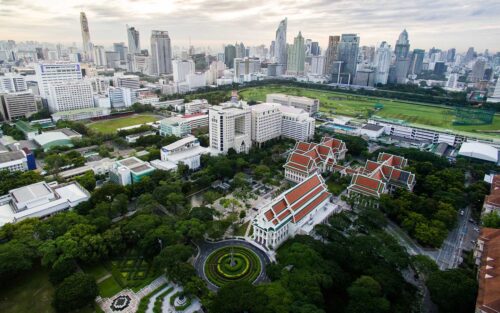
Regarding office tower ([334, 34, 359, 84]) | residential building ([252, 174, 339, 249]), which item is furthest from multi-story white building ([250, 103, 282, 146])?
office tower ([334, 34, 359, 84])

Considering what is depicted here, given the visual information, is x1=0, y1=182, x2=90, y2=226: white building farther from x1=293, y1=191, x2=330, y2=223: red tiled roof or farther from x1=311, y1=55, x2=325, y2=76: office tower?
x1=311, y1=55, x2=325, y2=76: office tower

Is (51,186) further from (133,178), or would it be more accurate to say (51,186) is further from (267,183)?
(267,183)

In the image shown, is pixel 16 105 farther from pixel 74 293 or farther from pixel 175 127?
pixel 74 293

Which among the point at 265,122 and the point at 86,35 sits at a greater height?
the point at 86,35

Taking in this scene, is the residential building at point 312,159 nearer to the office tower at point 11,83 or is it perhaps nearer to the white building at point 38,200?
the white building at point 38,200

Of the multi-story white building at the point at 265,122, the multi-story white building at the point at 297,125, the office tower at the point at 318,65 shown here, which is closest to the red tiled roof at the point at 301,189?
the multi-story white building at the point at 265,122

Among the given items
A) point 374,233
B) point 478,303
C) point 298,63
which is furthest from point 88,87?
point 298,63

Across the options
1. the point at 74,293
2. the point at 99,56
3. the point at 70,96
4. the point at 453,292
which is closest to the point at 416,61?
the point at 70,96
